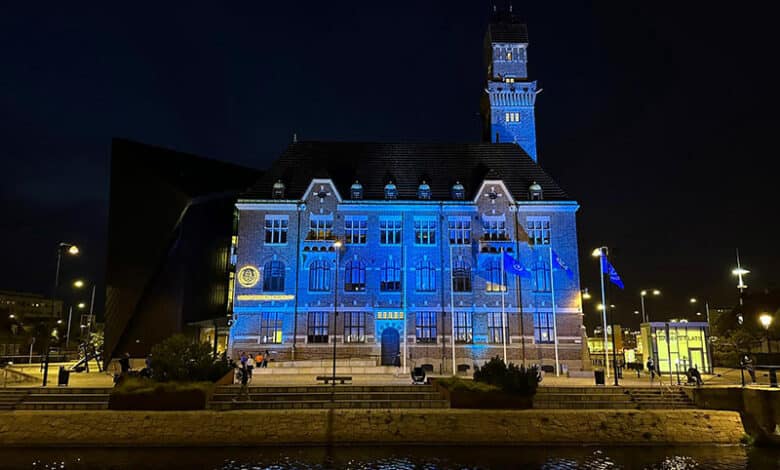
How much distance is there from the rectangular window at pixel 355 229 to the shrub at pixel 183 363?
66.3 ft

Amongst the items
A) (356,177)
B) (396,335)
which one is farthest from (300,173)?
(396,335)

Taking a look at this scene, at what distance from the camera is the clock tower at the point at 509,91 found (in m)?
64.6

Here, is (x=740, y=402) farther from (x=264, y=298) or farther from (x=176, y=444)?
(x=264, y=298)

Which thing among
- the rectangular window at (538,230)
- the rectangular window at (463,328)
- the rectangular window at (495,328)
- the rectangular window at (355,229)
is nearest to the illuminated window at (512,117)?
the rectangular window at (538,230)

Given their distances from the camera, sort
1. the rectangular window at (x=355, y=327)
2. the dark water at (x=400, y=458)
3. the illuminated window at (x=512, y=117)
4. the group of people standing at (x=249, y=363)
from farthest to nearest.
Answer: the illuminated window at (x=512, y=117)
the rectangular window at (x=355, y=327)
the group of people standing at (x=249, y=363)
the dark water at (x=400, y=458)

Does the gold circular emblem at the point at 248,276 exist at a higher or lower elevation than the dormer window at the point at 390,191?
lower

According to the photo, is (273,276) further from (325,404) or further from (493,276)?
(325,404)

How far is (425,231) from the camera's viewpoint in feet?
171

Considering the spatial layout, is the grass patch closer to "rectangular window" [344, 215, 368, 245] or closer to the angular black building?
"rectangular window" [344, 215, 368, 245]

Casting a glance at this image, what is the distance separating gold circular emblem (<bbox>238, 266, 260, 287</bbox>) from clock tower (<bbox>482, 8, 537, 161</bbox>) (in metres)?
31.6

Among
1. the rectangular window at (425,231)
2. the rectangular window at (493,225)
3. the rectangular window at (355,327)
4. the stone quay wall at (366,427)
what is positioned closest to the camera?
the stone quay wall at (366,427)

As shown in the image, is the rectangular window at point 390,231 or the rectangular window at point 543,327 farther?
the rectangular window at point 390,231

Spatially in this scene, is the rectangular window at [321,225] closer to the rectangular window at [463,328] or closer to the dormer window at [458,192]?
the dormer window at [458,192]

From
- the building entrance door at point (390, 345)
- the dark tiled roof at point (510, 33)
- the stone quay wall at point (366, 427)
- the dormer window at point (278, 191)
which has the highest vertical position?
the dark tiled roof at point (510, 33)
